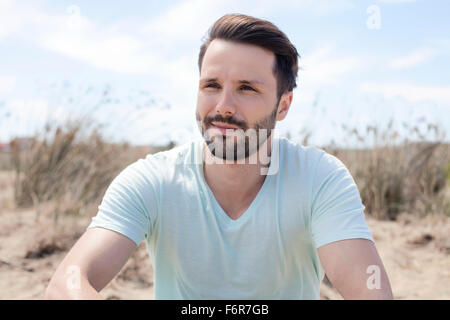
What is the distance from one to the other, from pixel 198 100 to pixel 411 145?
4.47 m

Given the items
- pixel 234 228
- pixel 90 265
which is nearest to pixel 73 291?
pixel 90 265

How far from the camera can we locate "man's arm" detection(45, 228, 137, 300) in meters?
1.37

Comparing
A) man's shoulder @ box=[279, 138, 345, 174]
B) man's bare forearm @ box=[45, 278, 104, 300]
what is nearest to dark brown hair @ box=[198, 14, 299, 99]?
man's shoulder @ box=[279, 138, 345, 174]

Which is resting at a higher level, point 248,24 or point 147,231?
point 248,24

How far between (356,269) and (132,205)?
835mm

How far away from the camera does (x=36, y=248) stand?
3.24 m

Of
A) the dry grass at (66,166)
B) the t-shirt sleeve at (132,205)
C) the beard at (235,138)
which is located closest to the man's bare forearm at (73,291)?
the t-shirt sleeve at (132,205)

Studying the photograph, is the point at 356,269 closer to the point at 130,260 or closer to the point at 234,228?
the point at 234,228

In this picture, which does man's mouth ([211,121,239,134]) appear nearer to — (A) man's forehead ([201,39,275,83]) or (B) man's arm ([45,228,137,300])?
(A) man's forehead ([201,39,275,83])

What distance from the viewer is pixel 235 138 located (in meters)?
1.82

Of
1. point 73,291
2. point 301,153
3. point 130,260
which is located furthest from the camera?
point 130,260

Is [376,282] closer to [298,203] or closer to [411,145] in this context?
[298,203]

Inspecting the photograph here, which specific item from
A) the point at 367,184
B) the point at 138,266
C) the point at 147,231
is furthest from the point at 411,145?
the point at 147,231

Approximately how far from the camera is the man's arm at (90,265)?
137cm
